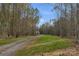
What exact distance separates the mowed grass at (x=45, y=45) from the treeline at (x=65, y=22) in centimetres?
5

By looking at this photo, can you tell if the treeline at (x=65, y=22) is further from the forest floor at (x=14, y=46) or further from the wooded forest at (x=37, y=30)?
the forest floor at (x=14, y=46)

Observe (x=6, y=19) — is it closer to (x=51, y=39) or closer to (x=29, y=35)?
(x=29, y=35)

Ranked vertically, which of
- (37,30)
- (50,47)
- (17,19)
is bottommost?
(50,47)

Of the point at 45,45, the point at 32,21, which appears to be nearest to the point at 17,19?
the point at 32,21

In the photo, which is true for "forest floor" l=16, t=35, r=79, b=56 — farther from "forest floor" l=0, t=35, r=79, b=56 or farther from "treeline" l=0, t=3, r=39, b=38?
"treeline" l=0, t=3, r=39, b=38

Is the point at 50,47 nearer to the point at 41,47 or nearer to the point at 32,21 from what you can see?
the point at 41,47

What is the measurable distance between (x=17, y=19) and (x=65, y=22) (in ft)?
1.55

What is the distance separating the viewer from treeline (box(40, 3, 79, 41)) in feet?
7.39

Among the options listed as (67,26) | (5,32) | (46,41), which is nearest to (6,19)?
(5,32)

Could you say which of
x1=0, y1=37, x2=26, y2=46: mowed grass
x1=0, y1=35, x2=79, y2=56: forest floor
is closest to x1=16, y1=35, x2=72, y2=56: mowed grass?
x1=0, y1=35, x2=79, y2=56: forest floor

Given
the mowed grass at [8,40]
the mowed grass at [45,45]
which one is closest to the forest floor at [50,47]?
the mowed grass at [45,45]

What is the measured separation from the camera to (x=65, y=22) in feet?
7.43

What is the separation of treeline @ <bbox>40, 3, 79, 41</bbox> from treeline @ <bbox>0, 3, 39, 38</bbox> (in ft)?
0.39

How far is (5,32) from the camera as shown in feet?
7.39
